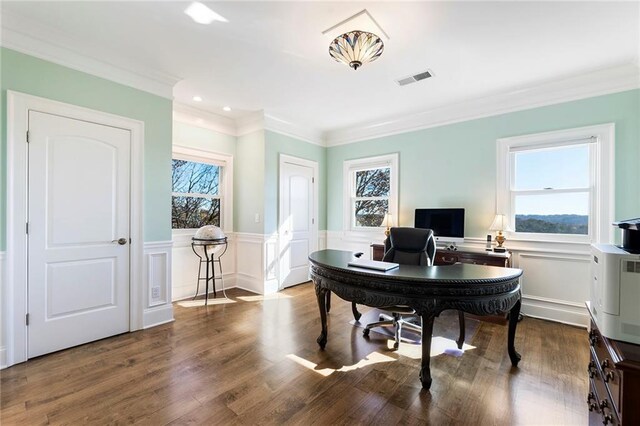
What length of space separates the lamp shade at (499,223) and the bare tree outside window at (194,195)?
3.99 metres

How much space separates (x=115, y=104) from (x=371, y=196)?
147 inches

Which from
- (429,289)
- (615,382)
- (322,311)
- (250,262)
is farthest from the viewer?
(250,262)

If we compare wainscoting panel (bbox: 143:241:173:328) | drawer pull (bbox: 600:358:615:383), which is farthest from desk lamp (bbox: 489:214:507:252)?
wainscoting panel (bbox: 143:241:173:328)

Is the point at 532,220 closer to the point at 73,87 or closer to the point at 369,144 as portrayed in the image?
the point at 369,144

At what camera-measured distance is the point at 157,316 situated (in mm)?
3158

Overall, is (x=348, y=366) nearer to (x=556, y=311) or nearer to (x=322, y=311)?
(x=322, y=311)

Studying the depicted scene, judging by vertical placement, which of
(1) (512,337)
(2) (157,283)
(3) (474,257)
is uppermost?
(3) (474,257)

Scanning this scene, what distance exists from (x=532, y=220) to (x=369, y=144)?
2602 mm

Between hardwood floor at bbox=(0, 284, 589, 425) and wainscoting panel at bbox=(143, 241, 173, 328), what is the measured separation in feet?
0.62

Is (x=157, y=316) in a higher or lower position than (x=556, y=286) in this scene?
lower

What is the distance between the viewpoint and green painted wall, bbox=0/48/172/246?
7.55 feet

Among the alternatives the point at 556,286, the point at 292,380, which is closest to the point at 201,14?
the point at 292,380

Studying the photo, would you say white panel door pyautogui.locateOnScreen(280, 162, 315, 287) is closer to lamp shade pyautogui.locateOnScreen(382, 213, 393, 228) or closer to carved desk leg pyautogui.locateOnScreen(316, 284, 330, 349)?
lamp shade pyautogui.locateOnScreen(382, 213, 393, 228)

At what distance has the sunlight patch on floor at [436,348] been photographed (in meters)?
2.53
